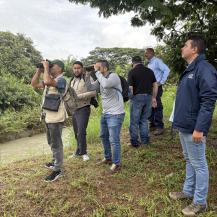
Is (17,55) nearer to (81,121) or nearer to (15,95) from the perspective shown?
(15,95)

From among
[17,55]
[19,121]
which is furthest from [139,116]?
[17,55]

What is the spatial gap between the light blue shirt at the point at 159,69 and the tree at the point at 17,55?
11.9m

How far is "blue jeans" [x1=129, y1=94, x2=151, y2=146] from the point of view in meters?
7.07

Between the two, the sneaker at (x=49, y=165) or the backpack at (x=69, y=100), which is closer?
the backpack at (x=69, y=100)

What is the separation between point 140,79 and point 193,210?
2.82m

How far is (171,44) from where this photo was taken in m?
7.91

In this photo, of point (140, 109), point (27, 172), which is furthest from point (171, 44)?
point (27, 172)

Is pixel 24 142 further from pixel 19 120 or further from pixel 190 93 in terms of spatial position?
pixel 190 93

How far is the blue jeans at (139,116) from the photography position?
707 centimetres

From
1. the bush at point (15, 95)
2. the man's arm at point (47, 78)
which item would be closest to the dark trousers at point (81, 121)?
the man's arm at point (47, 78)

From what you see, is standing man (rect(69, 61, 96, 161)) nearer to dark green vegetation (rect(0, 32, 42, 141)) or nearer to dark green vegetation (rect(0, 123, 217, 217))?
dark green vegetation (rect(0, 123, 217, 217))

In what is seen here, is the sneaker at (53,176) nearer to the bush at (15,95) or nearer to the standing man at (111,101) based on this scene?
the standing man at (111,101)

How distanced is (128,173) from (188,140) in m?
1.79

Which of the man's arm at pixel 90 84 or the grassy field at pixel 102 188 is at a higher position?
the man's arm at pixel 90 84
